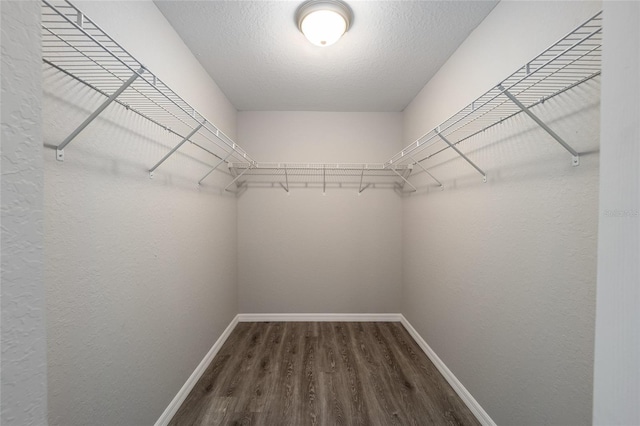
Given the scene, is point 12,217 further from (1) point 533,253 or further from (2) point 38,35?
(1) point 533,253

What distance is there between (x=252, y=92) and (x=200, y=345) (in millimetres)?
2157

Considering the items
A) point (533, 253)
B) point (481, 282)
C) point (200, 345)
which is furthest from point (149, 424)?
point (533, 253)

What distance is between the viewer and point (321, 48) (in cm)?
161

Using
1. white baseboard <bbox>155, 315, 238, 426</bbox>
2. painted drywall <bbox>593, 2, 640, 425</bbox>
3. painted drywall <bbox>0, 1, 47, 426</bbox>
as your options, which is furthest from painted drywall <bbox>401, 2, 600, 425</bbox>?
white baseboard <bbox>155, 315, 238, 426</bbox>

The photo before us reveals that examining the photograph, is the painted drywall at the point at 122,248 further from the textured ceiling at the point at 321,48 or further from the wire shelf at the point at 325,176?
the wire shelf at the point at 325,176

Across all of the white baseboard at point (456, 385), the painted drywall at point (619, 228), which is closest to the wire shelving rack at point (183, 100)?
the painted drywall at point (619, 228)

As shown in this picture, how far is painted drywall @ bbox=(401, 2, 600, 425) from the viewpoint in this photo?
895 mm

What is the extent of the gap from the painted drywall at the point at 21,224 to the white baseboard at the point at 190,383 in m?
1.31

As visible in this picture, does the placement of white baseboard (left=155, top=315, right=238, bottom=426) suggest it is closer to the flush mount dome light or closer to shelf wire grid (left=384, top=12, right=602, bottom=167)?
shelf wire grid (left=384, top=12, right=602, bottom=167)

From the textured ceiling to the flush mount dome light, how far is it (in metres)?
0.05

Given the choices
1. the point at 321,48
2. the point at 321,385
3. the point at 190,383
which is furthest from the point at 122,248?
the point at 321,48

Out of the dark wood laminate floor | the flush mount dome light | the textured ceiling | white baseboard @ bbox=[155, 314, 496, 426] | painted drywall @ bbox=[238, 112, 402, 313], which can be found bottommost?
the dark wood laminate floor

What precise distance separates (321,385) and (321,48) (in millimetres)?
2290

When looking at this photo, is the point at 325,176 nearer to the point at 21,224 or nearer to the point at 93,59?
the point at 93,59
